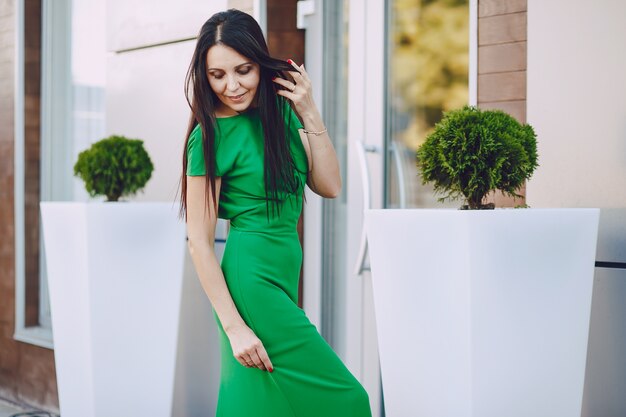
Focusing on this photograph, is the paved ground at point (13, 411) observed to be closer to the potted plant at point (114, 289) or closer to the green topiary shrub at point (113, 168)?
the potted plant at point (114, 289)

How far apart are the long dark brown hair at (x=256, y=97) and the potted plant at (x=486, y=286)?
45 centimetres

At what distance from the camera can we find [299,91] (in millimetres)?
1941

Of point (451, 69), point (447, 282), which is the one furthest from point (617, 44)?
point (447, 282)

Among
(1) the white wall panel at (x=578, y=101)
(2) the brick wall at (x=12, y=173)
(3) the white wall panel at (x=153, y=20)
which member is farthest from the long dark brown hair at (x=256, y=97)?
(2) the brick wall at (x=12, y=173)

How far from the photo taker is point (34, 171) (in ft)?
17.1

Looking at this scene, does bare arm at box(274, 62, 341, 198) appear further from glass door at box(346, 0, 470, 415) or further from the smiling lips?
glass door at box(346, 0, 470, 415)

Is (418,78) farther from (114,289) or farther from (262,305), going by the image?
(262,305)

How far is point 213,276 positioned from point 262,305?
13cm

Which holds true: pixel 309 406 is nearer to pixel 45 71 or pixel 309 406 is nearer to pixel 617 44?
pixel 617 44

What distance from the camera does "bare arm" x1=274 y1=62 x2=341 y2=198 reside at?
1942 mm

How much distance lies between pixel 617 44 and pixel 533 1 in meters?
0.35

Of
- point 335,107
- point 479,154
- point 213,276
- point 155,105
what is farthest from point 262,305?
point 155,105

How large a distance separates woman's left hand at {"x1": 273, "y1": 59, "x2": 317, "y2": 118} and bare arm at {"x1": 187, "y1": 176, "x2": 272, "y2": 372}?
272mm

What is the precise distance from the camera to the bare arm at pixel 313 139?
194 cm
